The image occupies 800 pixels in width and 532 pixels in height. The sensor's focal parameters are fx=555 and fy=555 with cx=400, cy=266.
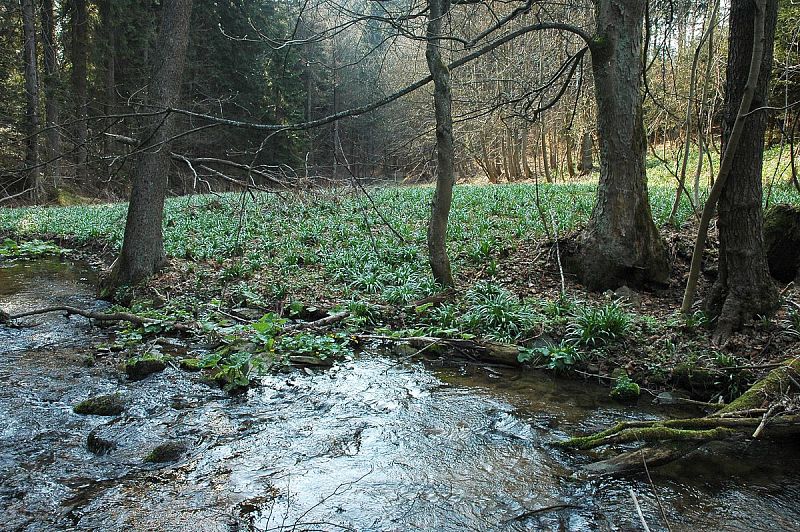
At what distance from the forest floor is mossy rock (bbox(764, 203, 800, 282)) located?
2.04 ft

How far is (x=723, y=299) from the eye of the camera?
593cm

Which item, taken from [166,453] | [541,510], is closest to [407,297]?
[166,453]

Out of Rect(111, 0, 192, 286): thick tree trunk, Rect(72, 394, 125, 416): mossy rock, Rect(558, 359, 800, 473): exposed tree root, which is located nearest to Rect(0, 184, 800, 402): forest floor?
Rect(111, 0, 192, 286): thick tree trunk

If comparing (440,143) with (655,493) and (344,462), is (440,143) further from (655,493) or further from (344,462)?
(655,493)

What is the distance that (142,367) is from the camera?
5703mm

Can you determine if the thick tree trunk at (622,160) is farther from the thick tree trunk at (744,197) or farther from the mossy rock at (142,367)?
the mossy rock at (142,367)

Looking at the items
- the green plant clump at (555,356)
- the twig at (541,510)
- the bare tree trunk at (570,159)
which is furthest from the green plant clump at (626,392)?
the bare tree trunk at (570,159)

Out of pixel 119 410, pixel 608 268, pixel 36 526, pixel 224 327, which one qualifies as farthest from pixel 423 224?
pixel 36 526

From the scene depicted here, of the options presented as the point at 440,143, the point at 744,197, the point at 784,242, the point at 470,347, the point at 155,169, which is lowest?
the point at 470,347

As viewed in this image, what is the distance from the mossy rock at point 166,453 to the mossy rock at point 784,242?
271 inches

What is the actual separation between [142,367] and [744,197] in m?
6.30

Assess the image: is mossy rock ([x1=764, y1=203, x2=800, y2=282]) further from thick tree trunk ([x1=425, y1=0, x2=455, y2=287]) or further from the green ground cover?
thick tree trunk ([x1=425, y1=0, x2=455, y2=287])

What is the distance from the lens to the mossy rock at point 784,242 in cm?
681

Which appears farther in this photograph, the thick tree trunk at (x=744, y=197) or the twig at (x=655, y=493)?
the thick tree trunk at (x=744, y=197)
